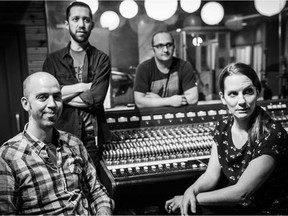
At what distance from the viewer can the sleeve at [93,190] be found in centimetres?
182

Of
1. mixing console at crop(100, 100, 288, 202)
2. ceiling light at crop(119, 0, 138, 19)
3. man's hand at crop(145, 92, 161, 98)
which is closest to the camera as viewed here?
mixing console at crop(100, 100, 288, 202)

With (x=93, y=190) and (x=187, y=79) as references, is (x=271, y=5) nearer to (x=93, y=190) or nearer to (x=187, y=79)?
(x=187, y=79)

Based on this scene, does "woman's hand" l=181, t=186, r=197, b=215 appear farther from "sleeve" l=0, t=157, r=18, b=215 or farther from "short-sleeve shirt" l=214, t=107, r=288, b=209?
"sleeve" l=0, t=157, r=18, b=215

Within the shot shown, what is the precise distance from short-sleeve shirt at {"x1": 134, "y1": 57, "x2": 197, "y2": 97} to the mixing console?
343mm

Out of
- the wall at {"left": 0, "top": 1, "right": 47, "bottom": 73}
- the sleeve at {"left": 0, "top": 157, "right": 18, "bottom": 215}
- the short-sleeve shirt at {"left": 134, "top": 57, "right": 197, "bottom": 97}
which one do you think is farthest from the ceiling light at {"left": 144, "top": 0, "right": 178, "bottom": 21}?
the sleeve at {"left": 0, "top": 157, "right": 18, "bottom": 215}

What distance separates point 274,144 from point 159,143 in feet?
3.02

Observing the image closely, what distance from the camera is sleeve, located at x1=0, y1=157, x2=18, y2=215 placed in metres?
1.43

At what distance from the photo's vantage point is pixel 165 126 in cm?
267

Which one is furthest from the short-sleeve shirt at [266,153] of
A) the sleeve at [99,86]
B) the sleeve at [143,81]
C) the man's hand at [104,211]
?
the sleeve at [143,81]

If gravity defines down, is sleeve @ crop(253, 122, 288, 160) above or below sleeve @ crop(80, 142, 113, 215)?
above

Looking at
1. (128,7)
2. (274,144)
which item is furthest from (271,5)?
(274,144)

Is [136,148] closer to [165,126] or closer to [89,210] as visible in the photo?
[165,126]

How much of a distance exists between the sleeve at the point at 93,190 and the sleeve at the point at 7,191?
451 millimetres

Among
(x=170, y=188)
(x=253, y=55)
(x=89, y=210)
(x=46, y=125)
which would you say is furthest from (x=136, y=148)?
(x=253, y=55)
